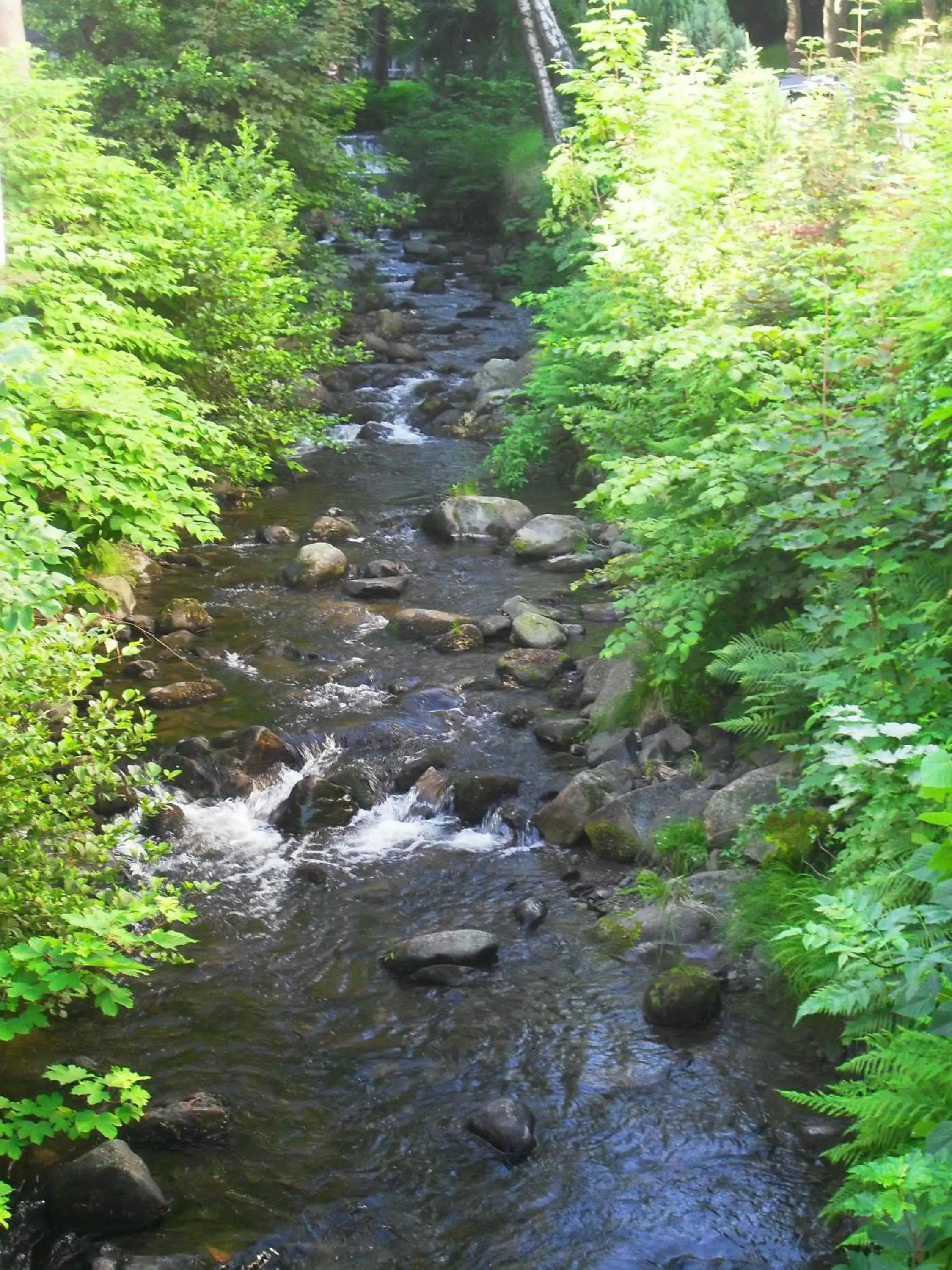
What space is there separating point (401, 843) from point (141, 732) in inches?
134

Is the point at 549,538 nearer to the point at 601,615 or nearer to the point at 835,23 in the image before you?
the point at 601,615

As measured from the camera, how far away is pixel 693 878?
7098 millimetres

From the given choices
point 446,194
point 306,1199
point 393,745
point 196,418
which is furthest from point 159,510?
point 446,194

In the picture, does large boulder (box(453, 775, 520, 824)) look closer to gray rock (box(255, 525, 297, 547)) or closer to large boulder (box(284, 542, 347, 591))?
large boulder (box(284, 542, 347, 591))

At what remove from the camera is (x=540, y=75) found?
20969 millimetres

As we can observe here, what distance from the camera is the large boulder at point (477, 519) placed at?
47.6 feet

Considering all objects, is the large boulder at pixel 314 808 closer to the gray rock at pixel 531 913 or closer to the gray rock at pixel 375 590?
the gray rock at pixel 531 913

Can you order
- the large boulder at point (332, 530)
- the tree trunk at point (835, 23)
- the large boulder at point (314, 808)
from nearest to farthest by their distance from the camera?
1. the large boulder at point (314, 808)
2. the large boulder at point (332, 530)
3. the tree trunk at point (835, 23)

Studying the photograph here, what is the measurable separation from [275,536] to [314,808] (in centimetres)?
615

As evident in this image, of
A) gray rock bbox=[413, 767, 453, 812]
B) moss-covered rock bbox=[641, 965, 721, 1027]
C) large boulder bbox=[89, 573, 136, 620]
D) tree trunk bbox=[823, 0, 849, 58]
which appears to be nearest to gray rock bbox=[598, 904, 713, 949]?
moss-covered rock bbox=[641, 965, 721, 1027]

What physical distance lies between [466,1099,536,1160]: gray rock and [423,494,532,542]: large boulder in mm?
9439

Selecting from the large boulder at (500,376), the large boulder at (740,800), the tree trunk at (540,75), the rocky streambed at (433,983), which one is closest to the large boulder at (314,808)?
the rocky streambed at (433,983)

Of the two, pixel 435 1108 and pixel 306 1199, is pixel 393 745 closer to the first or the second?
pixel 435 1108

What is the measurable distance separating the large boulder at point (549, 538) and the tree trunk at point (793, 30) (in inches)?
646
